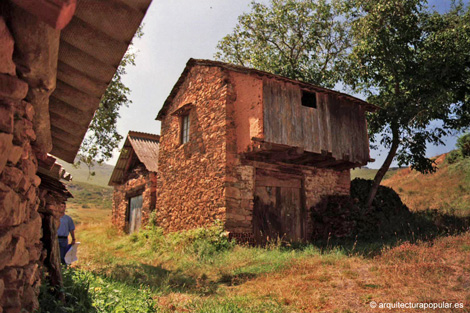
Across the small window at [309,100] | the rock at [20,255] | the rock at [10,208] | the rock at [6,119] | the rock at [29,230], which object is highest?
the small window at [309,100]

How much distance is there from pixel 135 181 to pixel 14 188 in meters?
13.9

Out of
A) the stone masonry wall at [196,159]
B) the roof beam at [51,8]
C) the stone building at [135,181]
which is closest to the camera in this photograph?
the roof beam at [51,8]

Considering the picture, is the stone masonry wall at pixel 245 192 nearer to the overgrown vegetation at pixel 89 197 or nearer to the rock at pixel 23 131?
the rock at pixel 23 131

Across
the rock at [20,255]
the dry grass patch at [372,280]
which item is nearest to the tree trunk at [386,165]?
the dry grass patch at [372,280]

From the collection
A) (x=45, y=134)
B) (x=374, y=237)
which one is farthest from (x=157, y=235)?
(x=45, y=134)

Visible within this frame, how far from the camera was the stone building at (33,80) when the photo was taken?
6.84ft

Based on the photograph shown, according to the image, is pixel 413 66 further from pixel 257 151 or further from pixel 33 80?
pixel 33 80

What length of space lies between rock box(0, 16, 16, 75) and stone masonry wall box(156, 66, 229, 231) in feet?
25.4

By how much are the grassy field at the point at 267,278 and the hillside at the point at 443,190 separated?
4180 mm

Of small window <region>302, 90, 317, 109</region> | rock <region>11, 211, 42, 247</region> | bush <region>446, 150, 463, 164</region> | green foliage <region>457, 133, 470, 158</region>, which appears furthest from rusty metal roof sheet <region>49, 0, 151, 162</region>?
bush <region>446, 150, 463, 164</region>

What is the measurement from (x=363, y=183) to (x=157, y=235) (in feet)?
28.4

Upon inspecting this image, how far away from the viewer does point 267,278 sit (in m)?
6.47

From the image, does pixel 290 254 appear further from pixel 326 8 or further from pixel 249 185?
pixel 326 8

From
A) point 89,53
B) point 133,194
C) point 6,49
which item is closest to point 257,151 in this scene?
point 89,53
